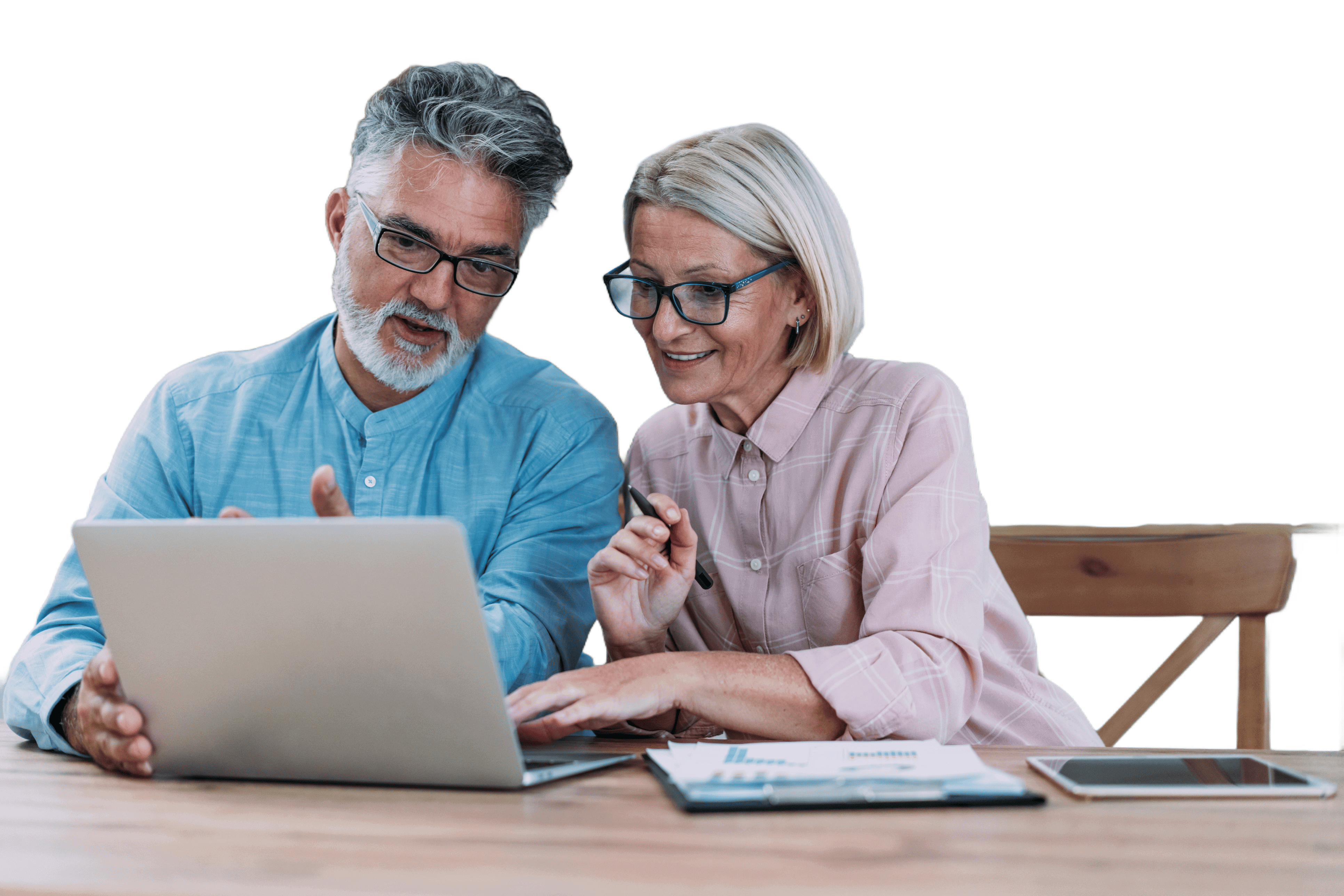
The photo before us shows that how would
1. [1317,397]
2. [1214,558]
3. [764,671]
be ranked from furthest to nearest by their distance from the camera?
[1317,397] → [1214,558] → [764,671]

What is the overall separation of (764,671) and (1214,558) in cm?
97

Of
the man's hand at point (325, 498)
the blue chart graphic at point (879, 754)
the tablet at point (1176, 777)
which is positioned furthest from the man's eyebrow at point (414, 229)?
the tablet at point (1176, 777)

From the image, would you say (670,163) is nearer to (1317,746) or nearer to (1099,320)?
(1099,320)

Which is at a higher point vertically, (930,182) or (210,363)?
(930,182)

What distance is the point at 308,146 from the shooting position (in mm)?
2801

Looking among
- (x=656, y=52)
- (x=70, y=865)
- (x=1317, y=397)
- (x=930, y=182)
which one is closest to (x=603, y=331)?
(x=656, y=52)

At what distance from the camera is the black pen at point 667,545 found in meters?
1.60

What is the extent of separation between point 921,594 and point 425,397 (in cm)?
94

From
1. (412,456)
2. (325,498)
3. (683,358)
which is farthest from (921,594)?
(412,456)

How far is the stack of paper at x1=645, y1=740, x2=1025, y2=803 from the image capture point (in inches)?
39.7

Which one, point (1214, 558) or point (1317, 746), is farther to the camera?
point (1317, 746)

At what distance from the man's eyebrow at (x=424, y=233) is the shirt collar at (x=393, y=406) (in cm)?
20

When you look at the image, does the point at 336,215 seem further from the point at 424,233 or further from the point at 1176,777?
the point at 1176,777

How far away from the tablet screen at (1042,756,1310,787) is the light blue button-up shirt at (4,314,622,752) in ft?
2.76
